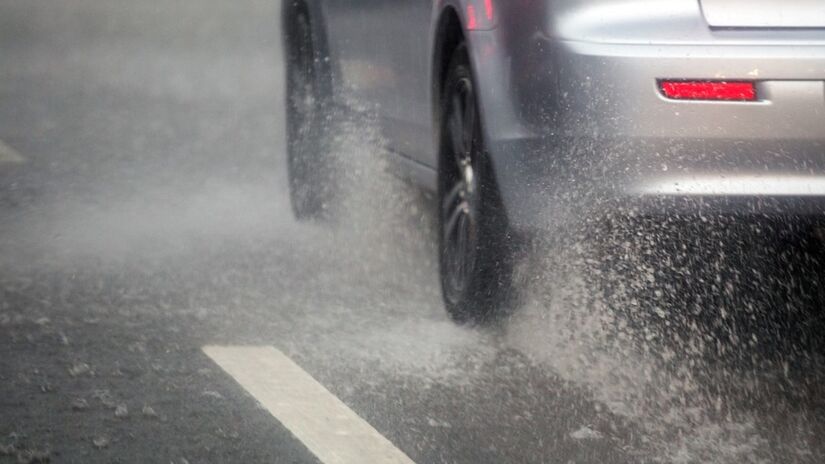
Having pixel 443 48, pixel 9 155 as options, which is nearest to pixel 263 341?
pixel 443 48

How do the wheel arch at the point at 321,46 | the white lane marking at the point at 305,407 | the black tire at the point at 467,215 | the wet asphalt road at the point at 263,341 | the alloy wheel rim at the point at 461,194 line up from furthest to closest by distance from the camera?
the wheel arch at the point at 321,46
the alloy wheel rim at the point at 461,194
the black tire at the point at 467,215
the wet asphalt road at the point at 263,341
the white lane marking at the point at 305,407

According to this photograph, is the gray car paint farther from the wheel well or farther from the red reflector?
the wheel well

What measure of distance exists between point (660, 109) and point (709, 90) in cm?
13

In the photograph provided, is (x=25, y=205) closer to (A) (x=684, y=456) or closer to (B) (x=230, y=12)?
(A) (x=684, y=456)

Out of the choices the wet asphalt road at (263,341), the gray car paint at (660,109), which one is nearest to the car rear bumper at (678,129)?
the gray car paint at (660,109)

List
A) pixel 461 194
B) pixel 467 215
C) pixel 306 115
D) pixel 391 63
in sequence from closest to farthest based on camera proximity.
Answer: pixel 467 215 → pixel 461 194 → pixel 391 63 → pixel 306 115

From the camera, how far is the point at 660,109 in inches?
186

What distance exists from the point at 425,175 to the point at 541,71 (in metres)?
1.70

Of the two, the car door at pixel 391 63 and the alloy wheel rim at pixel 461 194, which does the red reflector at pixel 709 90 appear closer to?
the alloy wheel rim at pixel 461 194

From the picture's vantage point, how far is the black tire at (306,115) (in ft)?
27.1

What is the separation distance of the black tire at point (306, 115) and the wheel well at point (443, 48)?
2.05m

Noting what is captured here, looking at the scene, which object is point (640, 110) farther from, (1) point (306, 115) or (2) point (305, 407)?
(1) point (306, 115)

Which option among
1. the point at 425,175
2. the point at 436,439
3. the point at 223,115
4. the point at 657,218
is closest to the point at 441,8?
the point at 425,175

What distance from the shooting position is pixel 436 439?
4.44 m
